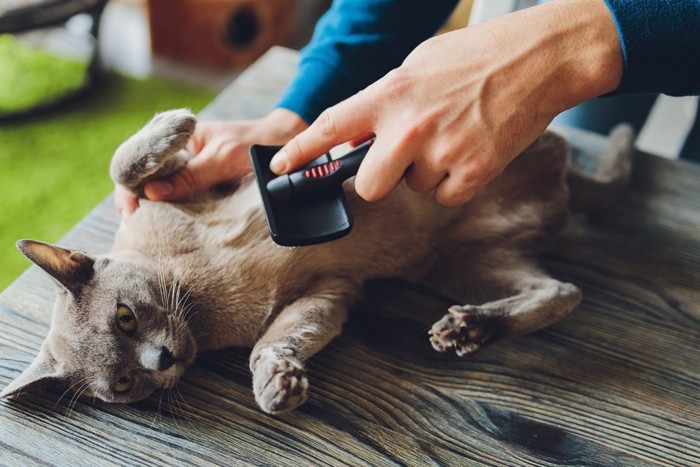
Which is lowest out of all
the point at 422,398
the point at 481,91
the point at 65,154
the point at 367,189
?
the point at 65,154

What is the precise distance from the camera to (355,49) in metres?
1.39

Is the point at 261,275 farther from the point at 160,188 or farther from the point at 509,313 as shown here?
the point at 509,313

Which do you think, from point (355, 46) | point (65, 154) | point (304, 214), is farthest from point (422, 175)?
point (65, 154)

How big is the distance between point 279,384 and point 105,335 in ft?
1.15

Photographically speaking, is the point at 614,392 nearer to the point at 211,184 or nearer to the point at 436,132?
the point at 436,132

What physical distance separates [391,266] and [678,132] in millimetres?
1468

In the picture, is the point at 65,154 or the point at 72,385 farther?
the point at 65,154

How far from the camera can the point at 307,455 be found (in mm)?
1012

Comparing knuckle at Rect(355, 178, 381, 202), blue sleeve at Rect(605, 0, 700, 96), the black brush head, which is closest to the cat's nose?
the black brush head

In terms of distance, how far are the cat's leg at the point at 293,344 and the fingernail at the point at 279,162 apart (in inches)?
12.4

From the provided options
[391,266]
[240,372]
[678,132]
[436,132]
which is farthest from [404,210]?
[678,132]

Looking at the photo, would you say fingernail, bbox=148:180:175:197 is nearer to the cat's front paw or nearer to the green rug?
the cat's front paw

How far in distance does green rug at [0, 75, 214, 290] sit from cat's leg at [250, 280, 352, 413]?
4.85 ft

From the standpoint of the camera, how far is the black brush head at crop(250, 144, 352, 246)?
1.06 m
